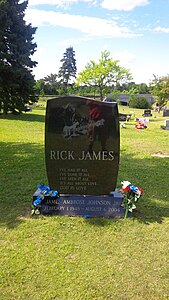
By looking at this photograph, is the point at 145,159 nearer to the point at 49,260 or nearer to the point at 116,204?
the point at 116,204

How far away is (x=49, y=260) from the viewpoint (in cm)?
346

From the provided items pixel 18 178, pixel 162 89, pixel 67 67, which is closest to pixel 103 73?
pixel 162 89

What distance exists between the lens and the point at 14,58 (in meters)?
16.3

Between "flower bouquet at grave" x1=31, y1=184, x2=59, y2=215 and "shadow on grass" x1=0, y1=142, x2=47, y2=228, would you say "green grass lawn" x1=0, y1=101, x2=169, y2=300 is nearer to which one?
"shadow on grass" x1=0, y1=142, x2=47, y2=228

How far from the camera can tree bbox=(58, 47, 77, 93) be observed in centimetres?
8406

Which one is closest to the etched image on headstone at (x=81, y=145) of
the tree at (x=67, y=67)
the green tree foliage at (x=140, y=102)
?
the green tree foliage at (x=140, y=102)

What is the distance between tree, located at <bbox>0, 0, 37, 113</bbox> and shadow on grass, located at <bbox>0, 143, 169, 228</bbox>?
2.47 m

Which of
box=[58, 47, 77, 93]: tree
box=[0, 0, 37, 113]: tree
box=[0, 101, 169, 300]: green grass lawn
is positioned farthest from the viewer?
box=[58, 47, 77, 93]: tree

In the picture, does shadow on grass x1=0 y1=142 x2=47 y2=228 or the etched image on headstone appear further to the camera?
shadow on grass x1=0 y1=142 x2=47 y2=228

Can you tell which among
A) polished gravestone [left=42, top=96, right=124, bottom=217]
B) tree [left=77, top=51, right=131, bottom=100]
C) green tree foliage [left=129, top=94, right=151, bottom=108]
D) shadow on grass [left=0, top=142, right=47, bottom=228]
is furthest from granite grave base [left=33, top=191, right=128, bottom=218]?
green tree foliage [left=129, top=94, right=151, bottom=108]

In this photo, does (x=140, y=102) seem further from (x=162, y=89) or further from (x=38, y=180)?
(x=38, y=180)

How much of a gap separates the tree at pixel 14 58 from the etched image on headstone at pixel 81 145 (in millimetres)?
7371

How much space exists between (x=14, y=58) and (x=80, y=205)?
46.1ft

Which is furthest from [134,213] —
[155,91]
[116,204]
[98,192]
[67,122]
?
[155,91]
